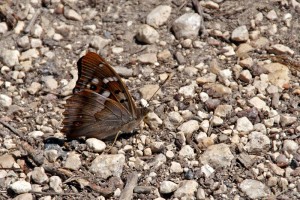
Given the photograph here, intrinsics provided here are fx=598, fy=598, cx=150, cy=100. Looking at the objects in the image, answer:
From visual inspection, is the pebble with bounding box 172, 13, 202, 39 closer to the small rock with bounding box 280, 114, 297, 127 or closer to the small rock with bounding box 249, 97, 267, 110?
the small rock with bounding box 249, 97, 267, 110

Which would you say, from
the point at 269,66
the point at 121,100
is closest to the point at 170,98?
the point at 121,100

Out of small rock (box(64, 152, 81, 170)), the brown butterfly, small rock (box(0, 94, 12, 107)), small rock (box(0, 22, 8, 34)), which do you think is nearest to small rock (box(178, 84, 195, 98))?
the brown butterfly

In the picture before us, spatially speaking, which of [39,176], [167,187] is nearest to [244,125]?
[167,187]

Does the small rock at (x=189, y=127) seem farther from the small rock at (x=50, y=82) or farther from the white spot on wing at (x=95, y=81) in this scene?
the small rock at (x=50, y=82)

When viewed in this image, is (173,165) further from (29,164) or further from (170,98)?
(29,164)

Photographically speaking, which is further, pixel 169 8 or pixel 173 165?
pixel 169 8

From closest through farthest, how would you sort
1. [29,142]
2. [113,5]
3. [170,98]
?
1. [29,142]
2. [170,98]
3. [113,5]

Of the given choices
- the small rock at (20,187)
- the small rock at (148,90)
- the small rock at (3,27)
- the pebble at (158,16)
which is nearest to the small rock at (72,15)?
the small rock at (3,27)
